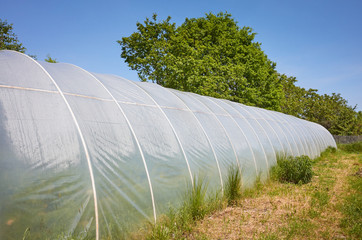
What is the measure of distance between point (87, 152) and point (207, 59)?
786 inches

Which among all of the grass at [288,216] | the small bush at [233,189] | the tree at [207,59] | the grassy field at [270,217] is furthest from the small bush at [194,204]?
the tree at [207,59]

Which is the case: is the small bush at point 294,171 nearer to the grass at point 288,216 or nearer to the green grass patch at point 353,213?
the grass at point 288,216

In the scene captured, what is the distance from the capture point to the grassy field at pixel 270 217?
15.3ft

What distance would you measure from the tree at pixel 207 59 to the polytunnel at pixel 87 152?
13327 millimetres

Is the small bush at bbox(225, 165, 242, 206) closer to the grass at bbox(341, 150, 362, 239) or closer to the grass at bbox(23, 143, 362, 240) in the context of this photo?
the grass at bbox(23, 143, 362, 240)

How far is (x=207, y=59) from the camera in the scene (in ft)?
74.0

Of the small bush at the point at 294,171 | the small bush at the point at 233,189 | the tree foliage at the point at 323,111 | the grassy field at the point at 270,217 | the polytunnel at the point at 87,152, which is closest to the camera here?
the polytunnel at the point at 87,152

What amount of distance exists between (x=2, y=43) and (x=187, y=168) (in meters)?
28.8

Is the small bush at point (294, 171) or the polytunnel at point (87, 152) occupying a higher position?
the polytunnel at point (87, 152)

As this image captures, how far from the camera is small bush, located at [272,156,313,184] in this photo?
30.2 ft

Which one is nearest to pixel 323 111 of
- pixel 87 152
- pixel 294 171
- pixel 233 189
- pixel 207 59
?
pixel 207 59

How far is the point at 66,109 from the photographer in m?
4.20

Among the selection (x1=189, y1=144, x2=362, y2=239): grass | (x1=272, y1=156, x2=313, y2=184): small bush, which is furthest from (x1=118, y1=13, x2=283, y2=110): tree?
(x1=189, y1=144, x2=362, y2=239): grass

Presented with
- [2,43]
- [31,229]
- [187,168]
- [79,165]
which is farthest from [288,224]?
[2,43]
